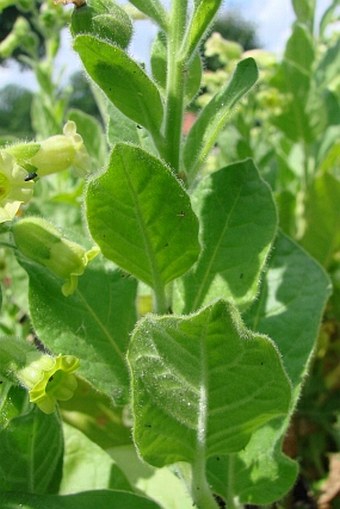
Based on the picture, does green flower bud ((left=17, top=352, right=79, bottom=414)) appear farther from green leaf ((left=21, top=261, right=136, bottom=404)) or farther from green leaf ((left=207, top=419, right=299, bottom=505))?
green leaf ((left=207, top=419, right=299, bottom=505))

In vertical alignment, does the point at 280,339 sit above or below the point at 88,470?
above

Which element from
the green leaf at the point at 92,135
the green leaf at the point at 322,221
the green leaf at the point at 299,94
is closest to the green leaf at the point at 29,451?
the green leaf at the point at 92,135

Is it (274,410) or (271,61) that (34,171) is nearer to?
(274,410)

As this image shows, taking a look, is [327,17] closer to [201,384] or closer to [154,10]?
[154,10]

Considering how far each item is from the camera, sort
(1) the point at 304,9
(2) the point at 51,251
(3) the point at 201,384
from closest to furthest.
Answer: (3) the point at 201,384, (2) the point at 51,251, (1) the point at 304,9

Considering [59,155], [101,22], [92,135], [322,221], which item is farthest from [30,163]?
[322,221]

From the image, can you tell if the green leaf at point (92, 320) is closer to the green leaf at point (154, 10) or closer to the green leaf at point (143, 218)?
the green leaf at point (143, 218)

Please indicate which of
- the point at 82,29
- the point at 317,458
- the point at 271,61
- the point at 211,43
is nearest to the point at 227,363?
the point at 82,29
